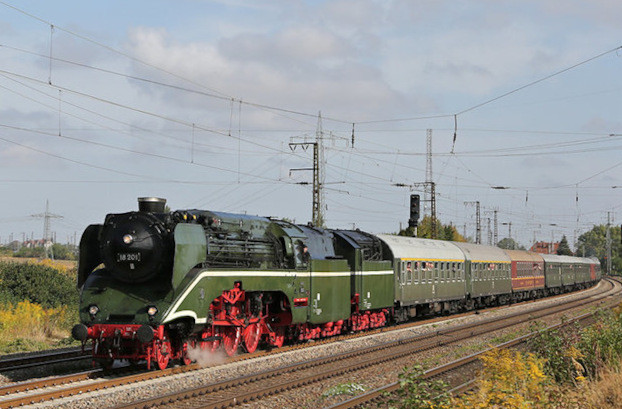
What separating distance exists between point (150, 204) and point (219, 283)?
2419mm

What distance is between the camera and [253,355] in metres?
18.1

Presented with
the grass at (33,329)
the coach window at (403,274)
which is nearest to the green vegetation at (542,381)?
the coach window at (403,274)

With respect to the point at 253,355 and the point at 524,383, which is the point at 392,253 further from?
the point at 524,383

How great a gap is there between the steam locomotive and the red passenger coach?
20.9 metres

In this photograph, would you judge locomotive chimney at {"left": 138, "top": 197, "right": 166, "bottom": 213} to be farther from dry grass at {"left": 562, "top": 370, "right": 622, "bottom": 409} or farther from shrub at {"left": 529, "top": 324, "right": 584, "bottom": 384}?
dry grass at {"left": 562, "top": 370, "right": 622, "bottom": 409}

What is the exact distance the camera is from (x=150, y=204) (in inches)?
631

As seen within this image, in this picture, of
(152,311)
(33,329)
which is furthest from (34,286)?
(152,311)

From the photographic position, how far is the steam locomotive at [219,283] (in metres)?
14.9

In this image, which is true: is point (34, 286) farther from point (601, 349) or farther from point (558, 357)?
point (601, 349)

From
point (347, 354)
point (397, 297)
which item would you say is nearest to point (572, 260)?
point (397, 297)

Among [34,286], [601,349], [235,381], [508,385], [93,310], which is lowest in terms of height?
[235,381]

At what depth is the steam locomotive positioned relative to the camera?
49.0ft

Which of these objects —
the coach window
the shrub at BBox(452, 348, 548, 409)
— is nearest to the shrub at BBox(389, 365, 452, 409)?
the shrub at BBox(452, 348, 548, 409)

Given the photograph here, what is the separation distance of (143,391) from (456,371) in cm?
732
